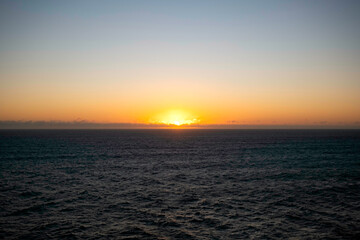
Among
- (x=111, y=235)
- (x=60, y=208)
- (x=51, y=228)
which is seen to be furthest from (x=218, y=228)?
(x=60, y=208)

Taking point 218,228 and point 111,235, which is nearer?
point 111,235

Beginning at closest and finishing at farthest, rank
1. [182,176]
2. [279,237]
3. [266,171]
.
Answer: [279,237] < [182,176] < [266,171]

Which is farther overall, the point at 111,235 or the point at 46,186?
the point at 46,186

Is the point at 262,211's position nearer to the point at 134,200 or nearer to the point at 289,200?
the point at 289,200

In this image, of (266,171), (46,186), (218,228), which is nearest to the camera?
(218,228)

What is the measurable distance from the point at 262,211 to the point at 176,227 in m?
8.51

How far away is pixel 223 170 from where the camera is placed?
147ft

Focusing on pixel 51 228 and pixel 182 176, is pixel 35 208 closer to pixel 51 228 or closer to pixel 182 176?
pixel 51 228

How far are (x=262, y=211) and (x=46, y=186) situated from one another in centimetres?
2631

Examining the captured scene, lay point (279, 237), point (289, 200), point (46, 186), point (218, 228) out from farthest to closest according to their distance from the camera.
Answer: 1. point (46, 186)
2. point (289, 200)
3. point (218, 228)
4. point (279, 237)

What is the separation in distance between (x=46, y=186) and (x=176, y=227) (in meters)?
21.4

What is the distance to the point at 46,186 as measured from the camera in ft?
105

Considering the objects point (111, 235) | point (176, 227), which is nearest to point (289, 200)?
point (176, 227)

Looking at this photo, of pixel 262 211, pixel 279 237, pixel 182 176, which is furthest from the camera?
pixel 182 176
